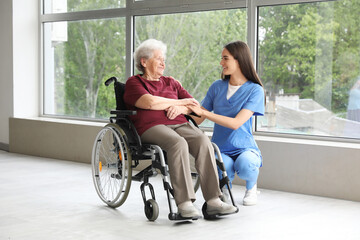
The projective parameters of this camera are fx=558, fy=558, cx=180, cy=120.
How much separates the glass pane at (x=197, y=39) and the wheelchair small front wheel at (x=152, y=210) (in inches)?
72.0

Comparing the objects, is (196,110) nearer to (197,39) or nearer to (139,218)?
(139,218)

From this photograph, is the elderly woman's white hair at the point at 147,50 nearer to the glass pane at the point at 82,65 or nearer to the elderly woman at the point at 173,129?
the elderly woman at the point at 173,129

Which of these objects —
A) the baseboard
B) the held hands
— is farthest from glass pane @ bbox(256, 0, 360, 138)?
the baseboard

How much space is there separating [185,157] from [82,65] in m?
3.16

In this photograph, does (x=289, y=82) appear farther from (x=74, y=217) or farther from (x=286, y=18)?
(x=74, y=217)

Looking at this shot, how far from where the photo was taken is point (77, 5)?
19.7 ft

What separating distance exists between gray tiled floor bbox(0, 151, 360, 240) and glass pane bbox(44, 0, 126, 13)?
2053 millimetres

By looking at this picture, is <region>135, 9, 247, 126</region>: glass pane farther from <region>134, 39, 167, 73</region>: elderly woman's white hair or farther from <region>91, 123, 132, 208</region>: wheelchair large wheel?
<region>91, 123, 132, 208</region>: wheelchair large wheel

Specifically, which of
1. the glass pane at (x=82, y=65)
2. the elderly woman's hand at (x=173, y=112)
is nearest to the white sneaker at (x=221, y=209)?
the elderly woman's hand at (x=173, y=112)

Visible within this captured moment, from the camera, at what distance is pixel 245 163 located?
11.6 ft

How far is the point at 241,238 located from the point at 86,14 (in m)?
3.70

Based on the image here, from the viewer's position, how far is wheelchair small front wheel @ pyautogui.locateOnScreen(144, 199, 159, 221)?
126 inches

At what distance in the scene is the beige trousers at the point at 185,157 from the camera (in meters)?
3.11

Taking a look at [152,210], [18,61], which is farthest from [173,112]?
[18,61]
